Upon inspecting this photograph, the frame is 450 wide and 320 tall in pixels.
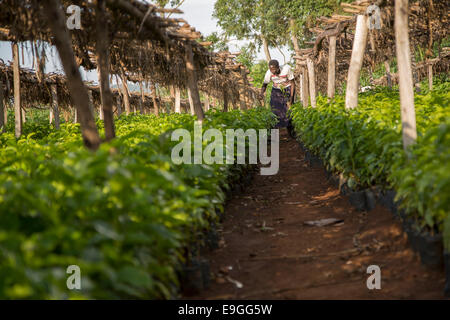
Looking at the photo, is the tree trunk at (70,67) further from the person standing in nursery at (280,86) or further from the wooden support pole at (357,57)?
the person standing in nursery at (280,86)

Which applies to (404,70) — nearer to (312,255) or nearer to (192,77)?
(312,255)

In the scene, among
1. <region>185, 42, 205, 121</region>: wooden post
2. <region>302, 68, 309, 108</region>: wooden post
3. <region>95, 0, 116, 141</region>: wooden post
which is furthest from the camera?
<region>302, 68, 309, 108</region>: wooden post

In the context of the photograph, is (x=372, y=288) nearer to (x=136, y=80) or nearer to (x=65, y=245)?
(x=65, y=245)

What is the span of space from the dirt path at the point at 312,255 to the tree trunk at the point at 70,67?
1944 mm

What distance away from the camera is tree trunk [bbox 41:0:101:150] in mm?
4297

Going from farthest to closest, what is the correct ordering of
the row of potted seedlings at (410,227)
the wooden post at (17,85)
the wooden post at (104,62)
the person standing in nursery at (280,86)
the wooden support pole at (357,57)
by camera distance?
the person standing in nursery at (280,86) → the wooden post at (17,85) → the wooden support pole at (357,57) → the wooden post at (104,62) → the row of potted seedlings at (410,227)

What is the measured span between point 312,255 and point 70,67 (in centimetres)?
323

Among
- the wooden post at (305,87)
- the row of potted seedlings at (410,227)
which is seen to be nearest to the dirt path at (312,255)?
the row of potted seedlings at (410,227)

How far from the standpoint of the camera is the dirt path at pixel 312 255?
3.24 metres

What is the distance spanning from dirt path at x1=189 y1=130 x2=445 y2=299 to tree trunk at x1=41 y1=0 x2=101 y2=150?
1944 mm

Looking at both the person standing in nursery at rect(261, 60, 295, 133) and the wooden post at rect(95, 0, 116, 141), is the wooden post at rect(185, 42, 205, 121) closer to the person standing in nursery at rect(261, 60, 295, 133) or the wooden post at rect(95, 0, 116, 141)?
the wooden post at rect(95, 0, 116, 141)

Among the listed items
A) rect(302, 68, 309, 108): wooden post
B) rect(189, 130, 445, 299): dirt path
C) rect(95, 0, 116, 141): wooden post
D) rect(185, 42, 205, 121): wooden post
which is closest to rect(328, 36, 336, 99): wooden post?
rect(185, 42, 205, 121): wooden post

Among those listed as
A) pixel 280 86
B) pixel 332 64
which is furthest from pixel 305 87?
pixel 332 64
